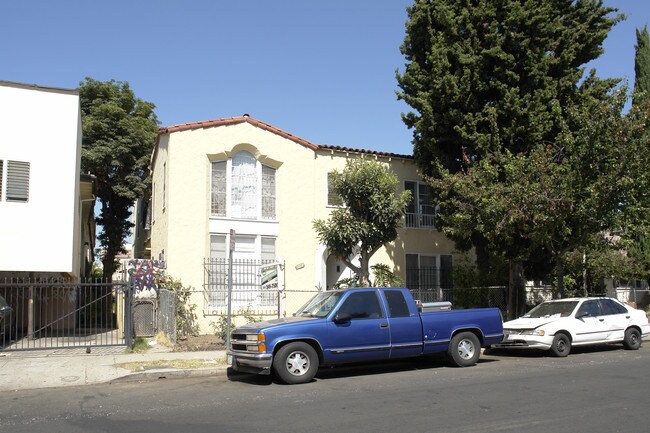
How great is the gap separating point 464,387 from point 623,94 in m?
10.4

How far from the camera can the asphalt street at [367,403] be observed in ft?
23.1

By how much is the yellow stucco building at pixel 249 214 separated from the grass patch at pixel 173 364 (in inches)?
169

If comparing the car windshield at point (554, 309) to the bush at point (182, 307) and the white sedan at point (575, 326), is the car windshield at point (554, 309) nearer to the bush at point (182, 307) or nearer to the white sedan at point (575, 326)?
the white sedan at point (575, 326)

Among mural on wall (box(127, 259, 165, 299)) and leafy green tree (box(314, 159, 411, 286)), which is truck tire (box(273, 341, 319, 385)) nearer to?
leafy green tree (box(314, 159, 411, 286))

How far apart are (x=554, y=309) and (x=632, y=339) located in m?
2.13

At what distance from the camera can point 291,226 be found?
1941 cm

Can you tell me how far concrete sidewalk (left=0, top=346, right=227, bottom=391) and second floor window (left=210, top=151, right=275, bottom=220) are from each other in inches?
224

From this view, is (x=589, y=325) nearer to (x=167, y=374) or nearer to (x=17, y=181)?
(x=167, y=374)

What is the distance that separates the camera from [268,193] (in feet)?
63.8

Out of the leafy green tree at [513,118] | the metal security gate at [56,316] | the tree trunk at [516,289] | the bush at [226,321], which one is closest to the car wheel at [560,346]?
the leafy green tree at [513,118]

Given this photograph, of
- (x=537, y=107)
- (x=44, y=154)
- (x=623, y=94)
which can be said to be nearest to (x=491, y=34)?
(x=537, y=107)

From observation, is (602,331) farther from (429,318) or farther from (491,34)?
(491,34)

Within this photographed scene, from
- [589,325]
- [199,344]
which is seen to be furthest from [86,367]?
[589,325]

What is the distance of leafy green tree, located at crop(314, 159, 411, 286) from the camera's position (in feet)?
54.7
